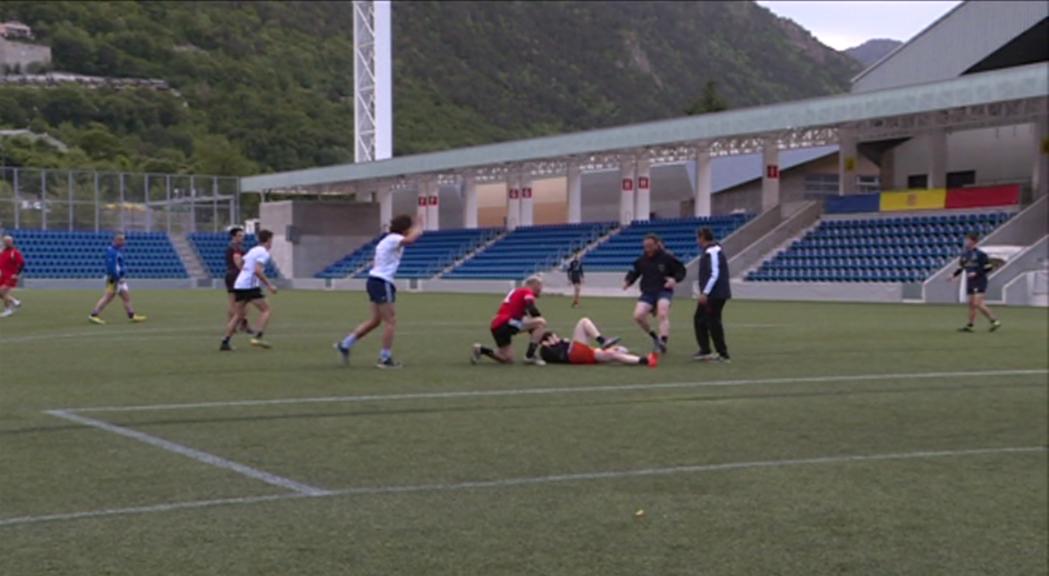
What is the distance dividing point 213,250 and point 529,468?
59.2 metres

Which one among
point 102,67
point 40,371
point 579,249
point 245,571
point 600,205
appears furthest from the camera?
point 600,205

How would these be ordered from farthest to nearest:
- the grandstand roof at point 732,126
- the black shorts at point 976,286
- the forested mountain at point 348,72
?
the grandstand roof at point 732,126 → the black shorts at point 976,286 → the forested mountain at point 348,72

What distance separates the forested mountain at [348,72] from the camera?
10.8 m

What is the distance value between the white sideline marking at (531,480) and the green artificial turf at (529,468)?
0.10 feet

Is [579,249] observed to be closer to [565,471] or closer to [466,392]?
[466,392]

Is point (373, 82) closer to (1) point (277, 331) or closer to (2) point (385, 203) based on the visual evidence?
(2) point (385, 203)

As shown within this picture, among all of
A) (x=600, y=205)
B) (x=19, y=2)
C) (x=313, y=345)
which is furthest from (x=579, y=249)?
(x=19, y=2)

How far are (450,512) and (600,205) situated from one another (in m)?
61.4

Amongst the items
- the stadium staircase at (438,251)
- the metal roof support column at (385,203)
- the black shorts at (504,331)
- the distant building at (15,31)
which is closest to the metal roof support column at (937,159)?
the stadium staircase at (438,251)

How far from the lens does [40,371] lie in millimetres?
13375

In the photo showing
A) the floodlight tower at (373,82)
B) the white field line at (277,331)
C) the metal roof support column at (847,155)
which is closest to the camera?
the white field line at (277,331)

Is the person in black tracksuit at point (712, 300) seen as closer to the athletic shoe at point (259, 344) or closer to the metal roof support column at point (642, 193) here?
the athletic shoe at point (259, 344)

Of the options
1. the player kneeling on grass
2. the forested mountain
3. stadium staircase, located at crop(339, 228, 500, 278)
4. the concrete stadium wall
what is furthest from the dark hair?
the concrete stadium wall

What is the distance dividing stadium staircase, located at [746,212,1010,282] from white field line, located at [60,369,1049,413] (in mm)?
24012
